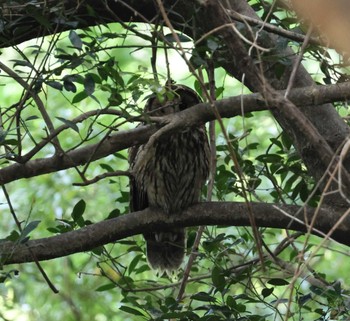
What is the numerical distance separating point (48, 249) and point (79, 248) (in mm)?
97

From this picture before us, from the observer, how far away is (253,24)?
253 cm

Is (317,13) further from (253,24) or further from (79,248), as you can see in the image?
(79,248)

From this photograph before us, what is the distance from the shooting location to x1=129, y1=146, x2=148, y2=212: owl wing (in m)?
3.53

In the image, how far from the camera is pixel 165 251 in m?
3.66

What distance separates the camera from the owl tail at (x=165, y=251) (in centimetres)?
361

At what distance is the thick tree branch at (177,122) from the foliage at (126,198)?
0.16ft

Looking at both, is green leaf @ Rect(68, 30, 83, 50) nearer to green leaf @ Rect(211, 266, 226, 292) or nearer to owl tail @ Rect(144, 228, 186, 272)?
green leaf @ Rect(211, 266, 226, 292)

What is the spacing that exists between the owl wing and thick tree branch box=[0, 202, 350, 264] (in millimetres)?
643

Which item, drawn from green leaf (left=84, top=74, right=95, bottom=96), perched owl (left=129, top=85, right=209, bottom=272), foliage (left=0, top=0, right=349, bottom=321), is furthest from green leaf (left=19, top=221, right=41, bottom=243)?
perched owl (left=129, top=85, right=209, bottom=272)

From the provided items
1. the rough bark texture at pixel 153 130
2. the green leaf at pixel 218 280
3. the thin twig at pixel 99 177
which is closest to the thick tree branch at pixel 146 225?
the rough bark texture at pixel 153 130

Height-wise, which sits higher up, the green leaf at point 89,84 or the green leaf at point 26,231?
the green leaf at point 89,84

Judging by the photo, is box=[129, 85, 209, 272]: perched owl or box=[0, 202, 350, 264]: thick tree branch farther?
box=[129, 85, 209, 272]: perched owl

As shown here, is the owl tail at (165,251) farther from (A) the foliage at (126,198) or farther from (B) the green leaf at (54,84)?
(B) the green leaf at (54,84)

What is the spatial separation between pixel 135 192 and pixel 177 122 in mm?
1166
